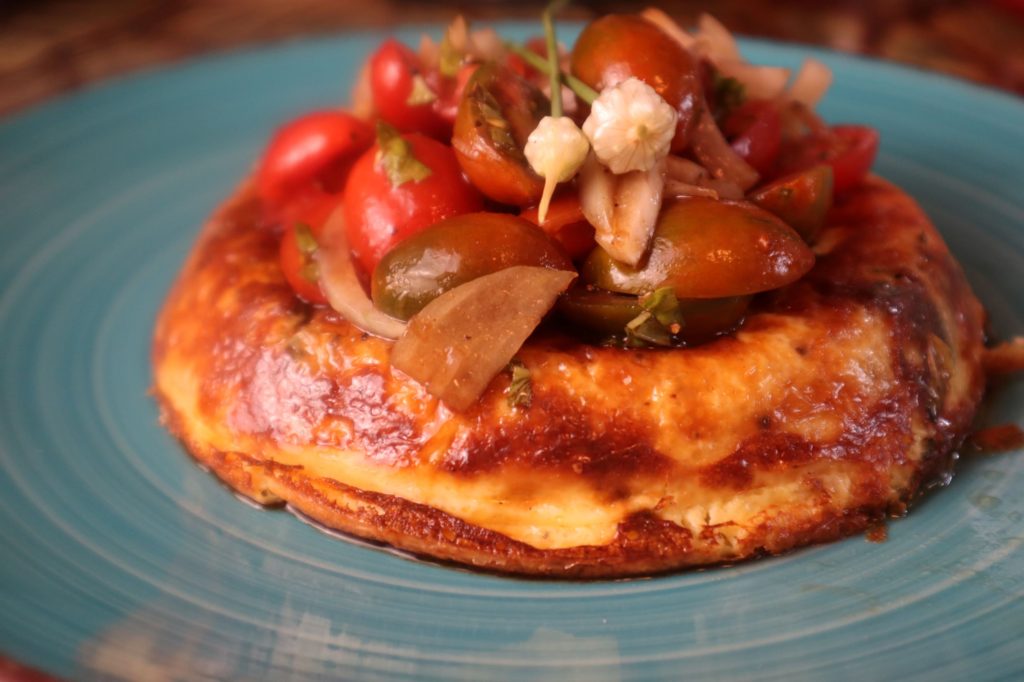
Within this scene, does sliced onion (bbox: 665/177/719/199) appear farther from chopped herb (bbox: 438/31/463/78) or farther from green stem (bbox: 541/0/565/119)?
chopped herb (bbox: 438/31/463/78)

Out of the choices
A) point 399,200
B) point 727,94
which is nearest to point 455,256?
point 399,200

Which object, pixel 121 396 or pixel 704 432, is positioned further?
pixel 121 396

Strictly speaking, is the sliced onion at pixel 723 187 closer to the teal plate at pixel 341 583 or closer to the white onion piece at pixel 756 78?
the white onion piece at pixel 756 78

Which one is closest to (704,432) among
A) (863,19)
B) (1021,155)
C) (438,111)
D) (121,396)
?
Result: (438,111)

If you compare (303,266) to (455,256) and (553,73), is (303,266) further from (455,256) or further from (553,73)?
(553,73)

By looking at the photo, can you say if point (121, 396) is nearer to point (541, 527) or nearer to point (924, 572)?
point (541, 527)

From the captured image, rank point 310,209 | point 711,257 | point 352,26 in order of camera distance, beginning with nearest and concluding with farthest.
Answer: point 711,257, point 310,209, point 352,26
